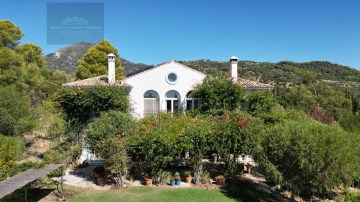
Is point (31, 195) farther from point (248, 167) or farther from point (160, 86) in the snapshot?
point (248, 167)

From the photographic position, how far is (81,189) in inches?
755

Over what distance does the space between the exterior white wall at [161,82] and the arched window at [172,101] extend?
450 mm

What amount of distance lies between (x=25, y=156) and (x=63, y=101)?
25.0ft

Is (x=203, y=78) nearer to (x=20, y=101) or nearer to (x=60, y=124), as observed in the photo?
(x=60, y=124)

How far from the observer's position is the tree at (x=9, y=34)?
3966 centimetres

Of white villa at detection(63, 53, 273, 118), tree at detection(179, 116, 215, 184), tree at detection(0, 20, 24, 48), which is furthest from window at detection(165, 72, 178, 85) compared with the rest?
tree at detection(0, 20, 24, 48)

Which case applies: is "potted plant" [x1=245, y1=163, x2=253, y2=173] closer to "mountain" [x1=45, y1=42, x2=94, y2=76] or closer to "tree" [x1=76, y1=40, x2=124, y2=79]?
"tree" [x1=76, y1=40, x2=124, y2=79]

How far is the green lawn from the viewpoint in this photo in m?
17.6

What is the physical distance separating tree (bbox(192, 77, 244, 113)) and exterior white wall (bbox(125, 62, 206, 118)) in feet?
6.37

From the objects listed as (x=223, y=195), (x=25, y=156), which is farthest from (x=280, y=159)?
(x=25, y=156)

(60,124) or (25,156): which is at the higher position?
(60,124)

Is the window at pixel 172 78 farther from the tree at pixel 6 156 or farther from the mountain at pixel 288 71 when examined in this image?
the mountain at pixel 288 71

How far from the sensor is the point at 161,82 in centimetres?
2758

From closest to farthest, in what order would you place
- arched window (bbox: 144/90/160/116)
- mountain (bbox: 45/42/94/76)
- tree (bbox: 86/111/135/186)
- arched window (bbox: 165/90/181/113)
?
tree (bbox: 86/111/135/186) < arched window (bbox: 144/90/160/116) < arched window (bbox: 165/90/181/113) < mountain (bbox: 45/42/94/76)
